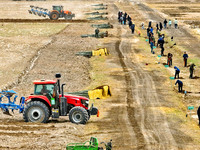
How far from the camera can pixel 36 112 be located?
19.6m

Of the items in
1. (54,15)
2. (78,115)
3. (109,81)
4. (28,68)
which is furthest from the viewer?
(54,15)

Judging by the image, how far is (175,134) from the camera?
64.3 ft

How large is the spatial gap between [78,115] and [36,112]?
6.33 feet

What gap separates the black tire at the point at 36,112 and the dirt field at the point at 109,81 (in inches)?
17.7

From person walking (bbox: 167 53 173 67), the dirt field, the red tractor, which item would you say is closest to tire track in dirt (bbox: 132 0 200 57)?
the dirt field

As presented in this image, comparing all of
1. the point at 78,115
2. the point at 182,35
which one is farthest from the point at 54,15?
the point at 78,115

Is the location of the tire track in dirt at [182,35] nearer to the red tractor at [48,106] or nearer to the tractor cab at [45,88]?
the red tractor at [48,106]

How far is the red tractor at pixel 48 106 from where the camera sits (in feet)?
64.0

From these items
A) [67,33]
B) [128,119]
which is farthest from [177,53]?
[128,119]

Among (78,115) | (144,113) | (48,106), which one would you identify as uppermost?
(48,106)

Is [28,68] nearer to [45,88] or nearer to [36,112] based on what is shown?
[45,88]

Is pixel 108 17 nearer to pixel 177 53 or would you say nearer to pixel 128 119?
pixel 177 53

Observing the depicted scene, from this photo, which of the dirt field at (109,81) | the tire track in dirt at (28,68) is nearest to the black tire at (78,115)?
the dirt field at (109,81)

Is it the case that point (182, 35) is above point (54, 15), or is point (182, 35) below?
below
